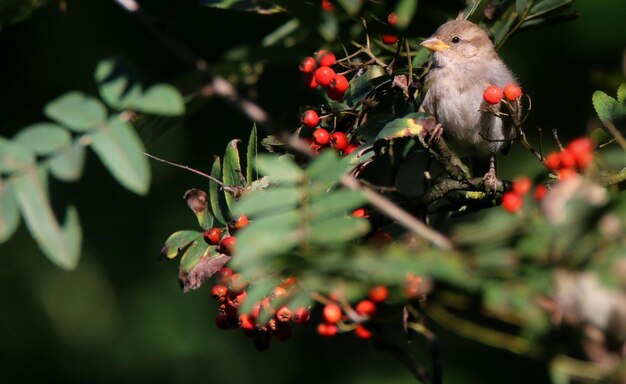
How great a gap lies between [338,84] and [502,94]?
392mm

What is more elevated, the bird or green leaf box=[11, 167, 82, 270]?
green leaf box=[11, 167, 82, 270]

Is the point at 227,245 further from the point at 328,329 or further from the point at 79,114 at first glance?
the point at 79,114

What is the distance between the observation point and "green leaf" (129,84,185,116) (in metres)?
1.51

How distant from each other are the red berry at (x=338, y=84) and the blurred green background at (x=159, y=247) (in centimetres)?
328

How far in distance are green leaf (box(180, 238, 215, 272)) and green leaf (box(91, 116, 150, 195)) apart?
75 centimetres

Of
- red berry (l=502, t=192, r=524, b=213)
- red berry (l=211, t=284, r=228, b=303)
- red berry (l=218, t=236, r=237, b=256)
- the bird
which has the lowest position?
the bird

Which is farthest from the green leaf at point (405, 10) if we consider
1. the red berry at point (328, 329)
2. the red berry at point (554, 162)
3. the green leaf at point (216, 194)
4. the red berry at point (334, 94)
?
Result: the green leaf at point (216, 194)

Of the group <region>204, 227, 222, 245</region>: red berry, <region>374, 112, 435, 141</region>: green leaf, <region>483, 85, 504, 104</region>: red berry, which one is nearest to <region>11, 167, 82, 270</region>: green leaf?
<region>204, 227, 222, 245</region>: red berry

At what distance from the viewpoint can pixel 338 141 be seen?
90.4 inches

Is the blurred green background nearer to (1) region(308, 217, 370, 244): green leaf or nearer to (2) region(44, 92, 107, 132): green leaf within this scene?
(2) region(44, 92, 107, 132): green leaf

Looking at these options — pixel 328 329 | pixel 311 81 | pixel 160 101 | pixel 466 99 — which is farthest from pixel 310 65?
pixel 466 99

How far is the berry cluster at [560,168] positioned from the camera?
1.46 meters

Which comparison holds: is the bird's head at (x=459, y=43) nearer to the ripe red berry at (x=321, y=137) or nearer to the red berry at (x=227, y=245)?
the ripe red berry at (x=321, y=137)

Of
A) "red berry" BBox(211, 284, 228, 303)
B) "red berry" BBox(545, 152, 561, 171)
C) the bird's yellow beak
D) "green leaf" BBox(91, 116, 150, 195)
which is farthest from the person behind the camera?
the bird's yellow beak
